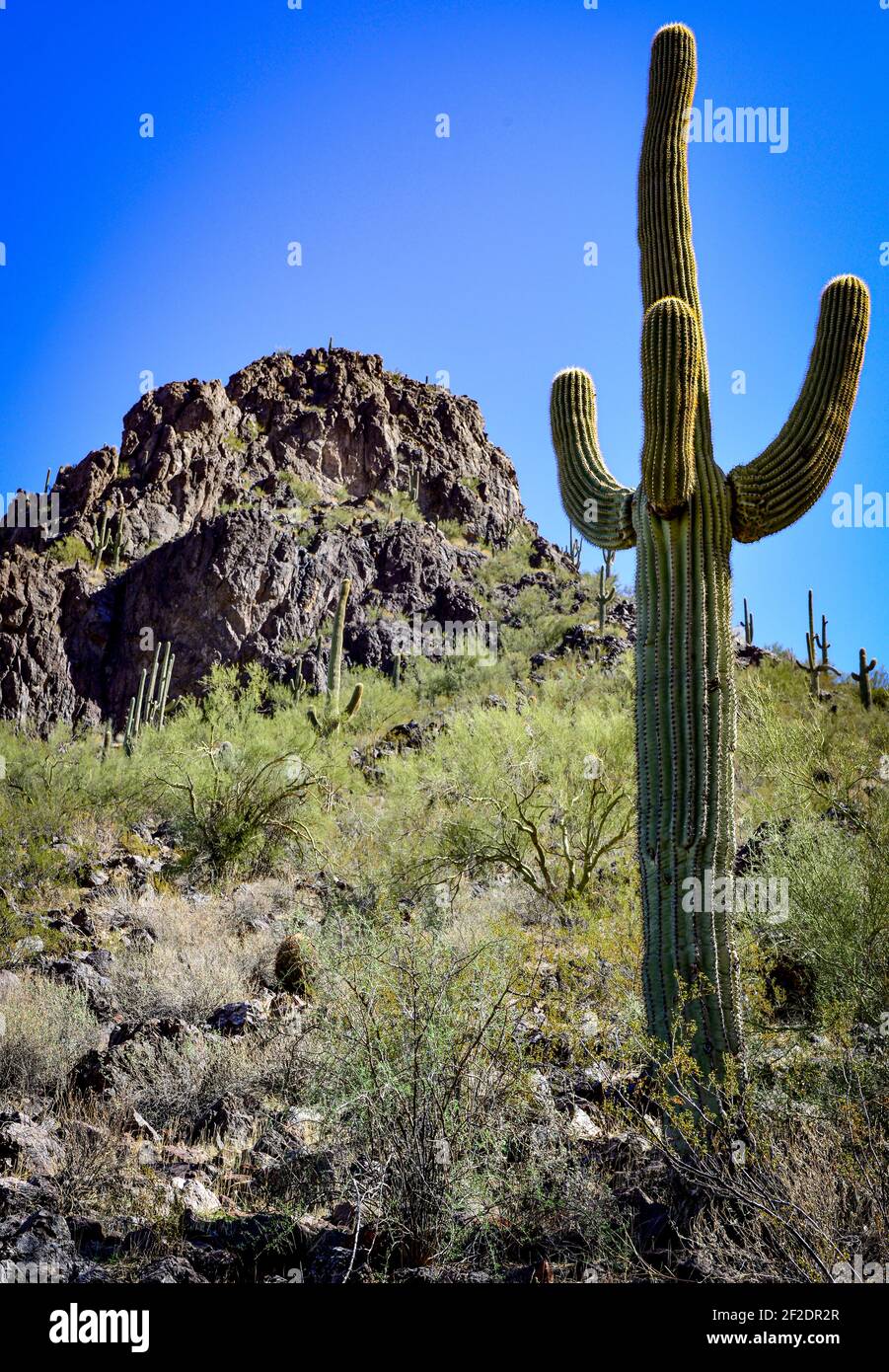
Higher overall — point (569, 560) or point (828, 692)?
point (569, 560)

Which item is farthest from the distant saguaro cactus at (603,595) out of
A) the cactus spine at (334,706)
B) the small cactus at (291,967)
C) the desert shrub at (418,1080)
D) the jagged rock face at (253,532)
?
the desert shrub at (418,1080)

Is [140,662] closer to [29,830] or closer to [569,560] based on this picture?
[569,560]

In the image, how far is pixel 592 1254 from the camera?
3.54 m

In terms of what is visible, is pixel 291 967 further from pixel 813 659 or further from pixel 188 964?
pixel 813 659

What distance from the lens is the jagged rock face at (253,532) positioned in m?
37.9

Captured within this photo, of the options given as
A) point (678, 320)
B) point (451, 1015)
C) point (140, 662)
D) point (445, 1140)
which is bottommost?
point (445, 1140)

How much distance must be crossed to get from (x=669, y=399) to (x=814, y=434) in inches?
45.7

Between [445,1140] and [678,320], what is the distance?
465 centimetres

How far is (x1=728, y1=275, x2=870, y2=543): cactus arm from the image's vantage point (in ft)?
18.5

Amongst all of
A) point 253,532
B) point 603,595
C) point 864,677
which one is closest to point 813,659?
point 864,677

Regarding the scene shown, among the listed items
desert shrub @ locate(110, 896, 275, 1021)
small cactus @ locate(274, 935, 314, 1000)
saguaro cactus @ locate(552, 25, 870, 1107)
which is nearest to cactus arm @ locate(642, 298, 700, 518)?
saguaro cactus @ locate(552, 25, 870, 1107)

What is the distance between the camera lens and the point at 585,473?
6.40 meters
